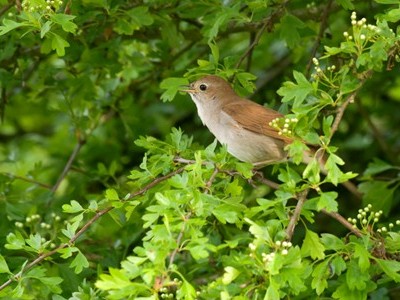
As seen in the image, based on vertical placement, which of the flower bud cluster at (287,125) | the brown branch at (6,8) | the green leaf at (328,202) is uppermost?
the brown branch at (6,8)

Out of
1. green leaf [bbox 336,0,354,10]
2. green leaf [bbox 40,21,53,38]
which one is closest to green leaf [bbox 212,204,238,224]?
green leaf [bbox 40,21,53,38]

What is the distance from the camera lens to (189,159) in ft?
15.7

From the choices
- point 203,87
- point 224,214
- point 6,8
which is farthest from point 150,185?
point 203,87

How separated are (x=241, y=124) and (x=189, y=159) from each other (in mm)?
985

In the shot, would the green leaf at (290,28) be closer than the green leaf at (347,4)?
No

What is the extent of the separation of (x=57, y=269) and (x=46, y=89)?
6.18 ft

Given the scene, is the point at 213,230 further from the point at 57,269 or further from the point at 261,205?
the point at 261,205

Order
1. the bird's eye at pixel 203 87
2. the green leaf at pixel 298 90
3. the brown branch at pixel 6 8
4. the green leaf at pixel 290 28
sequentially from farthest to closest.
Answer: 1. the bird's eye at pixel 203 87
2. the green leaf at pixel 290 28
3. the brown branch at pixel 6 8
4. the green leaf at pixel 298 90

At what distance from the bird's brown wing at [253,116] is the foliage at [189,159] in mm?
105

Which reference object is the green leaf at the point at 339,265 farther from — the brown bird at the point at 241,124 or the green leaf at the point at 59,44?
the green leaf at the point at 59,44

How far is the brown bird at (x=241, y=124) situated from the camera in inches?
219

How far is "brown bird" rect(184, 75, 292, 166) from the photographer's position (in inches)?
219

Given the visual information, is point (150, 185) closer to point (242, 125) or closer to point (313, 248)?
point (313, 248)

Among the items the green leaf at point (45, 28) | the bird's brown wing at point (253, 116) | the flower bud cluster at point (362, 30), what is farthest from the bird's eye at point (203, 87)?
the flower bud cluster at point (362, 30)
